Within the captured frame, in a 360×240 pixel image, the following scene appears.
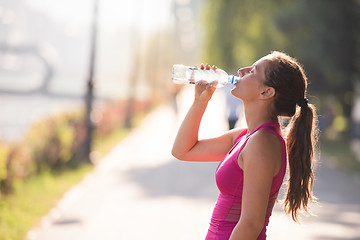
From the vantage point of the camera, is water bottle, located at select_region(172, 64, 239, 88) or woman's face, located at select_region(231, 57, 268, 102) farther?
water bottle, located at select_region(172, 64, 239, 88)

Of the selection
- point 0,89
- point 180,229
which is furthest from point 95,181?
point 0,89

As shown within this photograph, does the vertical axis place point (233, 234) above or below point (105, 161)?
above

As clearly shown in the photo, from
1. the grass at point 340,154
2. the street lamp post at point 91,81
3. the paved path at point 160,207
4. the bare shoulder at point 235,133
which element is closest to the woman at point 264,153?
the bare shoulder at point 235,133

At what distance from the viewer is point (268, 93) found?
9.41 ft

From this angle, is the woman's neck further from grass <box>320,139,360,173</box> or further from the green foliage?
the green foliage

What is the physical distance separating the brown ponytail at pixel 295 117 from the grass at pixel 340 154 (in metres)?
12.8

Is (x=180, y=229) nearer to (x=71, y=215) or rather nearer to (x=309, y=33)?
(x=71, y=215)

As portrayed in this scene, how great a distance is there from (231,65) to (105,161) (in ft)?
49.6

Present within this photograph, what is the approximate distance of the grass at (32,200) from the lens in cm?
743

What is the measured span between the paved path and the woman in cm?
476

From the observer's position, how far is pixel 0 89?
240 ft

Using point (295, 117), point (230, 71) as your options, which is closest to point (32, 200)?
point (295, 117)

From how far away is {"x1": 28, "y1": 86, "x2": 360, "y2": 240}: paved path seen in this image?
7.93 metres

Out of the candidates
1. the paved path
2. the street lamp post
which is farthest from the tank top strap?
the street lamp post
